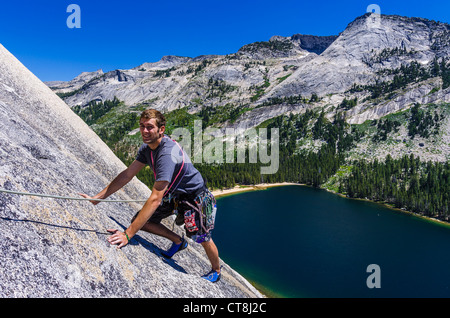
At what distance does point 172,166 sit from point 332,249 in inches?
2192

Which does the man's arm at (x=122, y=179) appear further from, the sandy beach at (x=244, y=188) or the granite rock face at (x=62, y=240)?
the sandy beach at (x=244, y=188)

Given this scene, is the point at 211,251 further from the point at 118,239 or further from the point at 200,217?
the point at 118,239

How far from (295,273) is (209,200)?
4296cm

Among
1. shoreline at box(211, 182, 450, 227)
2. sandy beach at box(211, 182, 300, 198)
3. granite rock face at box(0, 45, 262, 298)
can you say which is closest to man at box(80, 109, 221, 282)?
granite rock face at box(0, 45, 262, 298)

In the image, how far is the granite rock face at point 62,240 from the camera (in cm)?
334

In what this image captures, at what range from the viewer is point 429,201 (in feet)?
274

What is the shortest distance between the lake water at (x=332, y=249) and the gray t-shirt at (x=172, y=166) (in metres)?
37.3

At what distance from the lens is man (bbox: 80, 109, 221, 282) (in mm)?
4496

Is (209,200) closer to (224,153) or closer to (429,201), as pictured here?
(429,201)

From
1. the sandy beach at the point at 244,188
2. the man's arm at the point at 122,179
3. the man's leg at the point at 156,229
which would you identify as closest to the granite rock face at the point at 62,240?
the man's leg at the point at 156,229

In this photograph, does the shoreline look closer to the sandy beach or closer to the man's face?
the sandy beach

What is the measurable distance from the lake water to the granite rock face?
3620cm

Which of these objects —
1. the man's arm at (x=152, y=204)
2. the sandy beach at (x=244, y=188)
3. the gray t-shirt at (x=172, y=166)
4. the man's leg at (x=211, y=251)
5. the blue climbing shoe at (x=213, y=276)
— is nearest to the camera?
the man's arm at (x=152, y=204)
